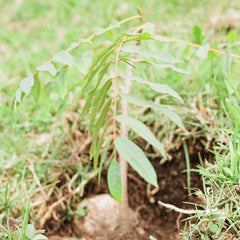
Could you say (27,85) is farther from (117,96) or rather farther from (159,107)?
(159,107)

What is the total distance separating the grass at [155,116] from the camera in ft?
4.21

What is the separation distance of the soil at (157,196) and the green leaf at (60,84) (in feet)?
2.15

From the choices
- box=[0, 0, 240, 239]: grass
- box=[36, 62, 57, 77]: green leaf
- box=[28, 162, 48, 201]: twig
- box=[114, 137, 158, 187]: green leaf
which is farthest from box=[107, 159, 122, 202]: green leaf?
box=[28, 162, 48, 201]: twig

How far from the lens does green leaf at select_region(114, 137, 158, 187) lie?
0.89 metres

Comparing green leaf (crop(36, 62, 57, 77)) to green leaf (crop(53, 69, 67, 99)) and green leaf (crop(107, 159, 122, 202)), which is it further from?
green leaf (crop(107, 159, 122, 202))

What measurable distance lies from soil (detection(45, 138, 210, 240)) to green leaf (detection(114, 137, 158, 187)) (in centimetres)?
67

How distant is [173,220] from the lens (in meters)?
1.58

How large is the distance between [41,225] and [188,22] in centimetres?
211

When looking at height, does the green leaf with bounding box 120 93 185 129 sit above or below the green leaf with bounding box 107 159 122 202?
above

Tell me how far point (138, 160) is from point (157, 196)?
87cm

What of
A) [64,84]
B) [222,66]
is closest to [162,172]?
[222,66]

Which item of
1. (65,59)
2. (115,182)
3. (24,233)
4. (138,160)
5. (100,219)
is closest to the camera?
(138,160)

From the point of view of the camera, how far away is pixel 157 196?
174 centimetres

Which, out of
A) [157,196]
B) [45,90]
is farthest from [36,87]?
[157,196]
